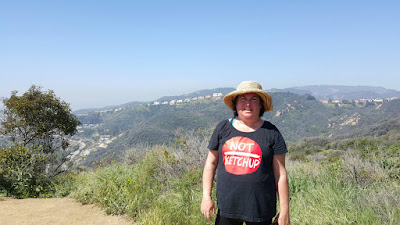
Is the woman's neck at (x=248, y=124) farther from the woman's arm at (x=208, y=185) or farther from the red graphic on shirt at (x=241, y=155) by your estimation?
the woman's arm at (x=208, y=185)

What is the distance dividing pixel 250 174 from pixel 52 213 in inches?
154

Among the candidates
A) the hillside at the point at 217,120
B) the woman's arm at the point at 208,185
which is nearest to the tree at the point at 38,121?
the woman's arm at the point at 208,185

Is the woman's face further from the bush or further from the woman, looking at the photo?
the bush

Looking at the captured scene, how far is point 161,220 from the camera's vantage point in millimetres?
3064

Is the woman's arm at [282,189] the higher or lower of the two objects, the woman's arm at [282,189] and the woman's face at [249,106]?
the lower

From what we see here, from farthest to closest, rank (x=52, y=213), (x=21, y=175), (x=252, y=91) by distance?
(x=21, y=175) → (x=52, y=213) → (x=252, y=91)

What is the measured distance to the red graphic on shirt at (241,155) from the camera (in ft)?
5.60

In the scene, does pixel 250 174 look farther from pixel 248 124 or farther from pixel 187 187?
pixel 187 187

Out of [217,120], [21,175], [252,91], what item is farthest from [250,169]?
A: [217,120]

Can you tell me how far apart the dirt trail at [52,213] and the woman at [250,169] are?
244cm

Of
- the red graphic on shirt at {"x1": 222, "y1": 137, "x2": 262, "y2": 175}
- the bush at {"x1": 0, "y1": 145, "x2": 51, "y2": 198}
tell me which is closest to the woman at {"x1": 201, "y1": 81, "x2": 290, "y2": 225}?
the red graphic on shirt at {"x1": 222, "y1": 137, "x2": 262, "y2": 175}

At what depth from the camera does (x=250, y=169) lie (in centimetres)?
171

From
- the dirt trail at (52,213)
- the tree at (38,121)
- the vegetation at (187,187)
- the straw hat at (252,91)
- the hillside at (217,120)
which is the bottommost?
the hillside at (217,120)

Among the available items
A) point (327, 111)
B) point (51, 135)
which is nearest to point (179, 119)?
point (327, 111)
